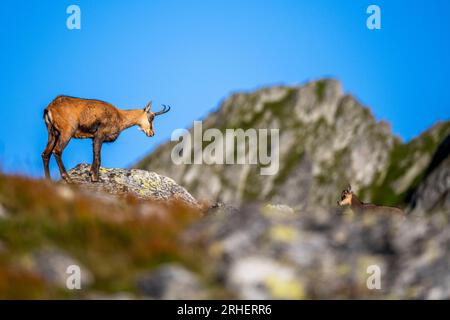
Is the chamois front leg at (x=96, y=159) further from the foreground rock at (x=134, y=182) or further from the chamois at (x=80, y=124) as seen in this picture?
the foreground rock at (x=134, y=182)

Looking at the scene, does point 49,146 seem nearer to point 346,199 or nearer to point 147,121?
point 147,121

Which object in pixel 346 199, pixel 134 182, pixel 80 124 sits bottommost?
pixel 346 199

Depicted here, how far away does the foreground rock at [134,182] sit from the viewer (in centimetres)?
2505

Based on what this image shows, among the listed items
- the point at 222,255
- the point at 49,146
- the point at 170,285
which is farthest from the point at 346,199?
the point at 170,285

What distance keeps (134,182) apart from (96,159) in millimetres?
1552

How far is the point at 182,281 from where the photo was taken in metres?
10.6

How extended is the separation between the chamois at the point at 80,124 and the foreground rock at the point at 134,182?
1.70ft

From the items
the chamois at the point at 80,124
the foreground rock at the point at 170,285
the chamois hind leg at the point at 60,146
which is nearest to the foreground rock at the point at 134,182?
the chamois at the point at 80,124

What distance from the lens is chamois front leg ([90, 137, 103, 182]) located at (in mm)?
25261

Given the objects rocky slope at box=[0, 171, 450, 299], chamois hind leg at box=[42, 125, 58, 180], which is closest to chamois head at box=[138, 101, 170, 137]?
chamois hind leg at box=[42, 125, 58, 180]

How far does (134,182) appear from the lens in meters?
Result: 26.0

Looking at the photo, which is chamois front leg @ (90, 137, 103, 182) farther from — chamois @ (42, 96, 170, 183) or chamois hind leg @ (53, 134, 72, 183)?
chamois hind leg @ (53, 134, 72, 183)
